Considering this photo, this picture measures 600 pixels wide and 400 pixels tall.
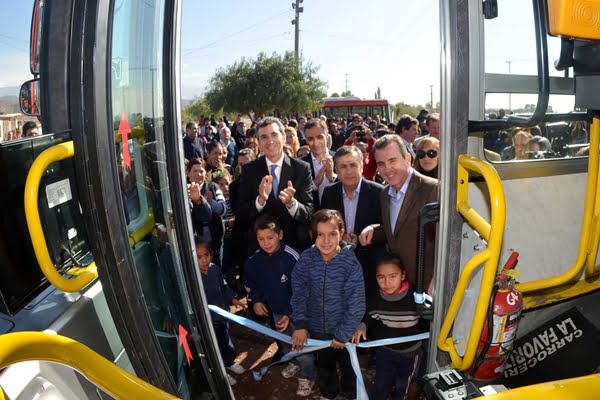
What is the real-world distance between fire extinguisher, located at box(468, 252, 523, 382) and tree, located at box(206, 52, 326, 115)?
94.7 feet

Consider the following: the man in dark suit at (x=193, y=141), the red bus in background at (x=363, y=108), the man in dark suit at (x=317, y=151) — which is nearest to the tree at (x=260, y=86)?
the red bus in background at (x=363, y=108)

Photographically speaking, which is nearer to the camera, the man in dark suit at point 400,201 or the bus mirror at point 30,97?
the bus mirror at point 30,97

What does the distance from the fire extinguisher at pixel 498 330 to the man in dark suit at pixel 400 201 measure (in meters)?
0.90

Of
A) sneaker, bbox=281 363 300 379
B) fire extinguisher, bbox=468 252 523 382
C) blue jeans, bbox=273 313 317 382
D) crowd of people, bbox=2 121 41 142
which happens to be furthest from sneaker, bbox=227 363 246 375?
crowd of people, bbox=2 121 41 142

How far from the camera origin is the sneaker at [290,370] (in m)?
3.46

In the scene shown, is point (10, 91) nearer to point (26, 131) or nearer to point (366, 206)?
point (26, 131)

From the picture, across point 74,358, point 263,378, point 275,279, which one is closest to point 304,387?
point 263,378

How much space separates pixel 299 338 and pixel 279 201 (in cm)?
101

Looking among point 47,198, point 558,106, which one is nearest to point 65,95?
point 47,198

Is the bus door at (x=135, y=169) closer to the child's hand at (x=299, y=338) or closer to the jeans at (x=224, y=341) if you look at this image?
the child's hand at (x=299, y=338)

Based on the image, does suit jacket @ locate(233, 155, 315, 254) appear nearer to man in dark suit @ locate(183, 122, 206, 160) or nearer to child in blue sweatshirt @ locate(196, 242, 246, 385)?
child in blue sweatshirt @ locate(196, 242, 246, 385)

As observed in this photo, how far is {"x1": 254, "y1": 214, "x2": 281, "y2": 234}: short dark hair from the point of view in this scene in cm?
317

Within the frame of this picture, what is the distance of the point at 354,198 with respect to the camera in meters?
3.39

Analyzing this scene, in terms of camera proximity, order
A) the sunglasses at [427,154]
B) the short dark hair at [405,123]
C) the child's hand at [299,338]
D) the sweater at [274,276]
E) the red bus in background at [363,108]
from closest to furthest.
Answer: the child's hand at [299,338]
the sweater at [274,276]
the sunglasses at [427,154]
the short dark hair at [405,123]
the red bus in background at [363,108]
